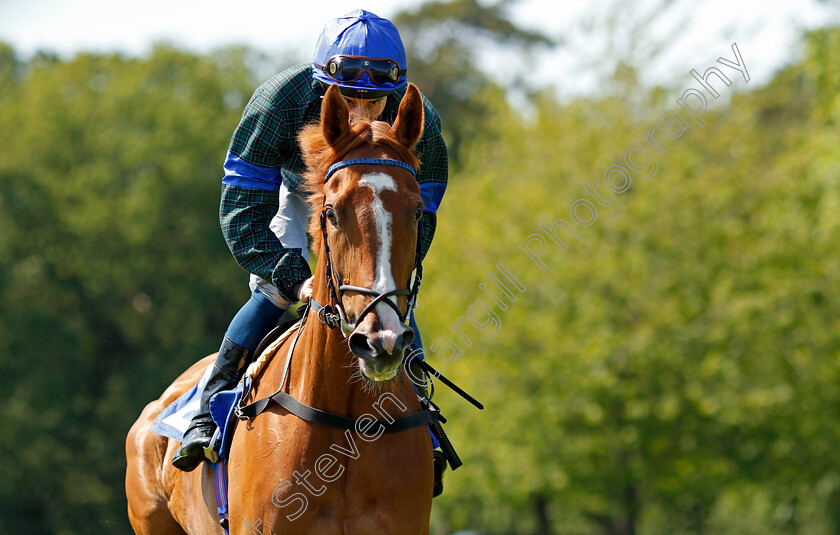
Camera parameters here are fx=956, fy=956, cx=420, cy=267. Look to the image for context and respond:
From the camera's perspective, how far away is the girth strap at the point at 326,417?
5.03m

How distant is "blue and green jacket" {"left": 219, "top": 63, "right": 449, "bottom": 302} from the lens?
5659 mm

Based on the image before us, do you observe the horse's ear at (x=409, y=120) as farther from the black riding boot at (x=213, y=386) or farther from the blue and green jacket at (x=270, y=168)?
the black riding boot at (x=213, y=386)

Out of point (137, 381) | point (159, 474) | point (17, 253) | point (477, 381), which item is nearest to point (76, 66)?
point (17, 253)

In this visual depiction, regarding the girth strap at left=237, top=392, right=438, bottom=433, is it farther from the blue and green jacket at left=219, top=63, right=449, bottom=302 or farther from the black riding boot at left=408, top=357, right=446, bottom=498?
the blue and green jacket at left=219, top=63, right=449, bottom=302

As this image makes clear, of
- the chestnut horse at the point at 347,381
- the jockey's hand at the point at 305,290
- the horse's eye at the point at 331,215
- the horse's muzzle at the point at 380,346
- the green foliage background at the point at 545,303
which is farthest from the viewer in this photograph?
the green foliage background at the point at 545,303

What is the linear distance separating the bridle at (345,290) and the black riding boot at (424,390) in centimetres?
99

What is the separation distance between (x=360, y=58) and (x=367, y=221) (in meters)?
1.55

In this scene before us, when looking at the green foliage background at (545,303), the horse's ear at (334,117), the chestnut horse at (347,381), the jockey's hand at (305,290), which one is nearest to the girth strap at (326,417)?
the chestnut horse at (347,381)

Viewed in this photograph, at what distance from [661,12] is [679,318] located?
9.73 m

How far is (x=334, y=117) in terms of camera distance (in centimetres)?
489

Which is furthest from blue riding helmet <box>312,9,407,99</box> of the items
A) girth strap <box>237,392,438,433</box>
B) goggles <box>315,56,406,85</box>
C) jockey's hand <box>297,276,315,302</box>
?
girth strap <box>237,392,438,433</box>

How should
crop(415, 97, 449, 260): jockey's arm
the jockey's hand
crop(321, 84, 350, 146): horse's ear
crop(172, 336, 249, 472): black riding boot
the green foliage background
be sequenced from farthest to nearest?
1. the green foliage background
2. crop(415, 97, 449, 260): jockey's arm
3. crop(172, 336, 249, 472): black riding boot
4. the jockey's hand
5. crop(321, 84, 350, 146): horse's ear

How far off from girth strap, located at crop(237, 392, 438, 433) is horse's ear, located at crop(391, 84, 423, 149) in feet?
4.82

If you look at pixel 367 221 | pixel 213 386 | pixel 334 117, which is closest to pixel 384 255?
pixel 367 221
